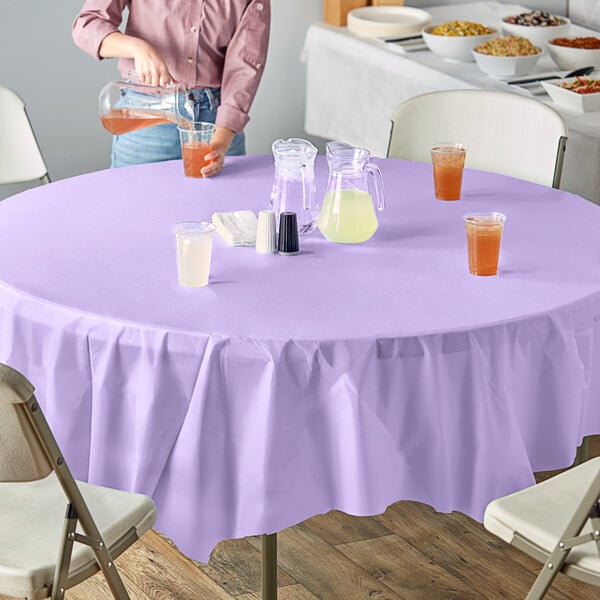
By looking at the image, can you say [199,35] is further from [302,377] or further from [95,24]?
[302,377]

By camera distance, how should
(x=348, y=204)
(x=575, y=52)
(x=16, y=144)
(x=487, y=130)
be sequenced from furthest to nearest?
(x=575, y=52), (x=16, y=144), (x=487, y=130), (x=348, y=204)

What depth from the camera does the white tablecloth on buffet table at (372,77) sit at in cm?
444

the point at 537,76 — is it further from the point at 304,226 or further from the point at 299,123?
the point at 304,226

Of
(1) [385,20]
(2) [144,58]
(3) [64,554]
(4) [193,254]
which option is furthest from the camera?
(1) [385,20]

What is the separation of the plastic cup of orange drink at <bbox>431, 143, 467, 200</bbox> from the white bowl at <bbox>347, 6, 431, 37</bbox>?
7.45 ft

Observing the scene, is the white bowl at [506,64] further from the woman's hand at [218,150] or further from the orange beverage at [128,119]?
the orange beverage at [128,119]

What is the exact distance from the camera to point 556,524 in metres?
1.99

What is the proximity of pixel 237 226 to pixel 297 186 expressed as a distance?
15 cm

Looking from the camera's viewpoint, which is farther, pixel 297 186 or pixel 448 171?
pixel 448 171

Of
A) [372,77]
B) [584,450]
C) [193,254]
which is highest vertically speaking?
[193,254]

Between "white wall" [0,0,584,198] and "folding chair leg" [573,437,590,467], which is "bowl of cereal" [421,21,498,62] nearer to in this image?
"white wall" [0,0,584,198]

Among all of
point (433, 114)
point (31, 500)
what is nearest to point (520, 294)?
point (31, 500)

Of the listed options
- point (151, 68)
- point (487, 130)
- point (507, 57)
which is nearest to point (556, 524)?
point (151, 68)

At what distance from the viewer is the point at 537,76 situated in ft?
14.2
